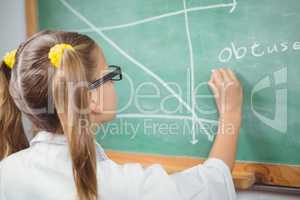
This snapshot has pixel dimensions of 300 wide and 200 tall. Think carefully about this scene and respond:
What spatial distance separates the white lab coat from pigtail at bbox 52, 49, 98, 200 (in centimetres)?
3

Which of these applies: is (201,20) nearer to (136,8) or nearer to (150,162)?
(136,8)

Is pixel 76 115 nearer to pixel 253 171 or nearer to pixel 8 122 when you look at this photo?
pixel 8 122

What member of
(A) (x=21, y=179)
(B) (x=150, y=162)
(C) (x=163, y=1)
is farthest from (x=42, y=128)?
(C) (x=163, y=1)

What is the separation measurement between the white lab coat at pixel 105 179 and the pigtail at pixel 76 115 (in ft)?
0.09

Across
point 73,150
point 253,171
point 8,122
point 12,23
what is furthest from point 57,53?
point 12,23

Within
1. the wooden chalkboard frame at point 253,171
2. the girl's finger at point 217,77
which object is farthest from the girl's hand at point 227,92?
the wooden chalkboard frame at point 253,171

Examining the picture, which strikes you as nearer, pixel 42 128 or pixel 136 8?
pixel 42 128

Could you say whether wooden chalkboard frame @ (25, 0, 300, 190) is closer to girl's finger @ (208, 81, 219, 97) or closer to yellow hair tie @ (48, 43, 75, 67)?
girl's finger @ (208, 81, 219, 97)

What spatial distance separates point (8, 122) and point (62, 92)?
1.00 ft

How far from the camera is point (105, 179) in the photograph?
72 centimetres

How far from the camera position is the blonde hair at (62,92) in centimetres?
71

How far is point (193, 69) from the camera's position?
0.97m

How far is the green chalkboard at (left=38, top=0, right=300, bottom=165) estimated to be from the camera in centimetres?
87

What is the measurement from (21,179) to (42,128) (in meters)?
0.12
